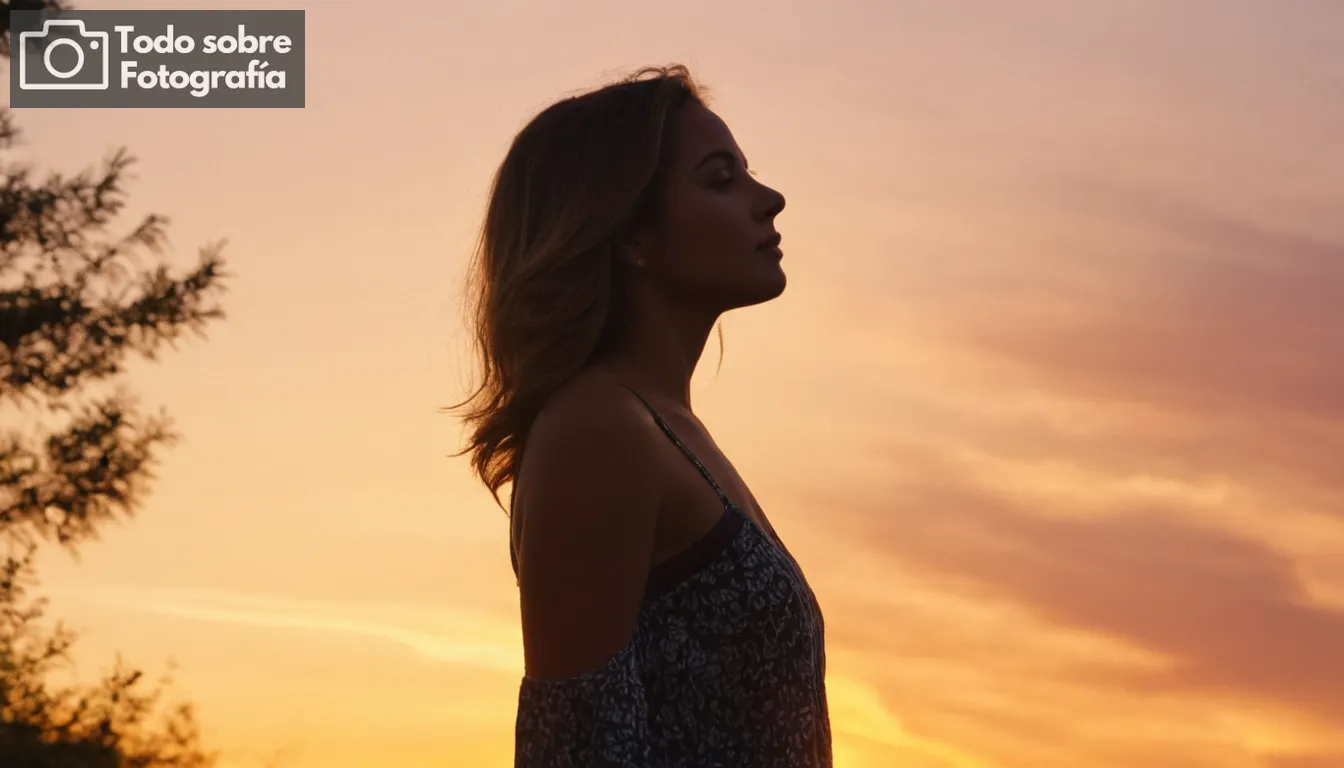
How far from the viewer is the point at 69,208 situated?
13836 millimetres

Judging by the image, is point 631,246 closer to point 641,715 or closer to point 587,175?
point 587,175

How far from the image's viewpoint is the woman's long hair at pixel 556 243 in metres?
3.37

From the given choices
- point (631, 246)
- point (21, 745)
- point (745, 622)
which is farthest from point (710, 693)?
point (21, 745)

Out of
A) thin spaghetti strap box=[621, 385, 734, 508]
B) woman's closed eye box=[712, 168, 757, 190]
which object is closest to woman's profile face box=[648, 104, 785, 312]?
woman's closed eye box=[712, 168, 757, 190]

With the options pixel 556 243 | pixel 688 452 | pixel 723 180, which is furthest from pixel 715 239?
pixel 688 452

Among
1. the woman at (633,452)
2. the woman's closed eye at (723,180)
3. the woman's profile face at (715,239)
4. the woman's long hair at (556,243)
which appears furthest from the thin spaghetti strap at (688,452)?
the woman's closed eye at (723,180)

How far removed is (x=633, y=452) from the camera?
3021 millimetres

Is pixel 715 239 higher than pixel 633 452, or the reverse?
pixel 715 239

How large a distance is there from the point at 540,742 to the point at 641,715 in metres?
0.18

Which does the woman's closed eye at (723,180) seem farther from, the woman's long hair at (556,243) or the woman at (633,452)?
the woman's long hair at (556,243)

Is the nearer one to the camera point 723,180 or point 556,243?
point 556,243

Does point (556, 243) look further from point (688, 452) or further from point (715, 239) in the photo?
point (688, 452)

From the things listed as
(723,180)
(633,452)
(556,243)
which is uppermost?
(723,180)

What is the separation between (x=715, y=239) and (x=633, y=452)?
0.65 metres
